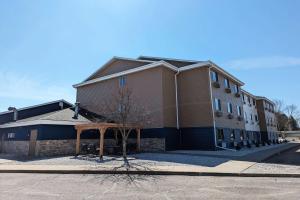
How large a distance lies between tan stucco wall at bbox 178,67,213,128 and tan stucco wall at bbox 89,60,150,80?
A: 187 inches

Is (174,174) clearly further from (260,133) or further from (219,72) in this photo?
(260,133)

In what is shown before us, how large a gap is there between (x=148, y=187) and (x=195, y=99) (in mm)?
15356

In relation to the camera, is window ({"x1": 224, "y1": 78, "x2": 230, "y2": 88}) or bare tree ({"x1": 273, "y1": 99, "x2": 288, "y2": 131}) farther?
bare tree ({"x1": 273, "y1": 99, "x2": 288, "y2": 131})

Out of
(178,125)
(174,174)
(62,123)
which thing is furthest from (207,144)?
(62,123)

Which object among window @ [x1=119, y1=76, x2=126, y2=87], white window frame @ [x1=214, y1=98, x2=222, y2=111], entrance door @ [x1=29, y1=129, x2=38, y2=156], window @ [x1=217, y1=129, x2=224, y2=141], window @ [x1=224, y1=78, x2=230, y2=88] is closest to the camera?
entrance door @ [x1=29, y1=129, x2=38, y2=156]

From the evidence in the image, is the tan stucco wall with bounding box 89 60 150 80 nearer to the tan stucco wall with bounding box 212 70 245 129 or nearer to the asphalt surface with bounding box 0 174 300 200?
the tan stucco wall with bounding box 212 70 245 129

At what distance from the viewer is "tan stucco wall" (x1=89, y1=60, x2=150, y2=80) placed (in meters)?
24.0

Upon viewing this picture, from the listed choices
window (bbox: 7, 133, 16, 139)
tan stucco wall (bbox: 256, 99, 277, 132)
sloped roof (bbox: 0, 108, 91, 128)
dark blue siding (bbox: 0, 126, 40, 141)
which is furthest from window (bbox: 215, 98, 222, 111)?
tan stucco wall (bbox: 256, 99, 277, 132)

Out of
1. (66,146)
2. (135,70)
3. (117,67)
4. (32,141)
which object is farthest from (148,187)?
(117,67)

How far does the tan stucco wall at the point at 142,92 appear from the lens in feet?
68.5

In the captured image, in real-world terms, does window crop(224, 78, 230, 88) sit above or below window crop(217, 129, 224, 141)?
above

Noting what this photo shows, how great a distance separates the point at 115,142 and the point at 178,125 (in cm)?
657

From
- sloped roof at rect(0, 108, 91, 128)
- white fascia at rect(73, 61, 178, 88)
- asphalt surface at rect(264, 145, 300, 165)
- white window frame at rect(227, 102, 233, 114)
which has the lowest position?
asphalt surface at rect(264, 145, 300, 165)

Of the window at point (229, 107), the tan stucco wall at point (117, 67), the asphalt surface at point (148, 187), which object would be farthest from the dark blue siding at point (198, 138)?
the asphalt surface at point (148, 187)
